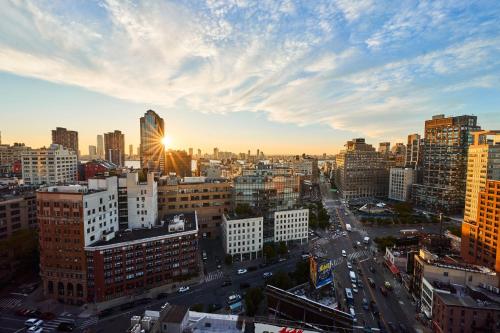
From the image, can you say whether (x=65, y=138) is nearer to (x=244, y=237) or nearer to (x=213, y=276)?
(x=244, y=237)

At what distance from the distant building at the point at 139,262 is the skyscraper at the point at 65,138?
166m

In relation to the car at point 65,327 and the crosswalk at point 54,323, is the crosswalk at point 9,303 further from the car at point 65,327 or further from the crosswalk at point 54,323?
the car at point 65,327

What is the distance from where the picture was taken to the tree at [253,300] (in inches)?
1642

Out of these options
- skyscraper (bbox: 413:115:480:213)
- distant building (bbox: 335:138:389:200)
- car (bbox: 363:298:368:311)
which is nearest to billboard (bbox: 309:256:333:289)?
car (bbox: 363:298:368:311)

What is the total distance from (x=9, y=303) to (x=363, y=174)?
15389 cm

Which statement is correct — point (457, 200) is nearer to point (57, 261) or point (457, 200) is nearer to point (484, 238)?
point (484, 238)

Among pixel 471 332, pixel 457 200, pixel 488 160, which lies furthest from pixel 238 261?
pixel 457 200

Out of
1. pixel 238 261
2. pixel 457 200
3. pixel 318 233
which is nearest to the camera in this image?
pixel 238 261

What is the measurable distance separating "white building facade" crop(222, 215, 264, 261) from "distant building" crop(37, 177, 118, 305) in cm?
2992

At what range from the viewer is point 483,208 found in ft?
193

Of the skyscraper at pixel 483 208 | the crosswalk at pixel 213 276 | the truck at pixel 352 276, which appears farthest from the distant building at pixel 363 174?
the crosswalk at pixel 213 276

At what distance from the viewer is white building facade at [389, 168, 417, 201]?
13538 centimetres

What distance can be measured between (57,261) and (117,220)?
1284 cm

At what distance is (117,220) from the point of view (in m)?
57.3
